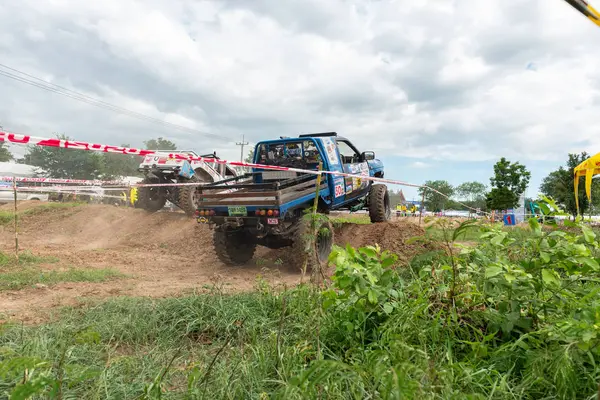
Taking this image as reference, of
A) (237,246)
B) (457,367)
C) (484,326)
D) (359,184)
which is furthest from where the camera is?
(359,184)

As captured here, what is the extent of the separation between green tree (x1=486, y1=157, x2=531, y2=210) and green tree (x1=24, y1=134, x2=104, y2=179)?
153 feet

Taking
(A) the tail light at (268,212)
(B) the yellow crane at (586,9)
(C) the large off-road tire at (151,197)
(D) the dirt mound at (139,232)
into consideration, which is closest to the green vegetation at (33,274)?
(A) the tail light at (268,212)

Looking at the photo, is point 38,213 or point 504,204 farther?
point 504,204

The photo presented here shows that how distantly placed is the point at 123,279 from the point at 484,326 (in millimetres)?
5530

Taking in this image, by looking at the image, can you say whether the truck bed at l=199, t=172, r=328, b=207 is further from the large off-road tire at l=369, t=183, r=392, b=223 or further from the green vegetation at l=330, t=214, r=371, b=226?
the green vegetation at l=330, t=214, r=371, b=226

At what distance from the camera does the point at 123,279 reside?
236 inches

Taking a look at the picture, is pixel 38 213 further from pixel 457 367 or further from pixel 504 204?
pixel 504 204

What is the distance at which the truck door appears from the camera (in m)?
→ 8.17

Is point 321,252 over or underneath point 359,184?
underneath

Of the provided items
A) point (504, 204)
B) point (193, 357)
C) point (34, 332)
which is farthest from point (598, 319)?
point (504, 204)

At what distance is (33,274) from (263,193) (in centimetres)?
378

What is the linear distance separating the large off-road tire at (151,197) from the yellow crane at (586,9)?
13.0 meters

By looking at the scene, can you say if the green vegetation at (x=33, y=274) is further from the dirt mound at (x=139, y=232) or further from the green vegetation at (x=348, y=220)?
the green vegetation at (x=348, y=220)

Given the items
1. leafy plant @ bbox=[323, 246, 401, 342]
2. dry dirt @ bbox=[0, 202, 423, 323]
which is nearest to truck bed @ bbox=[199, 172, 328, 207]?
dry dirt @ bbox=[0, 202, 423, 323]
